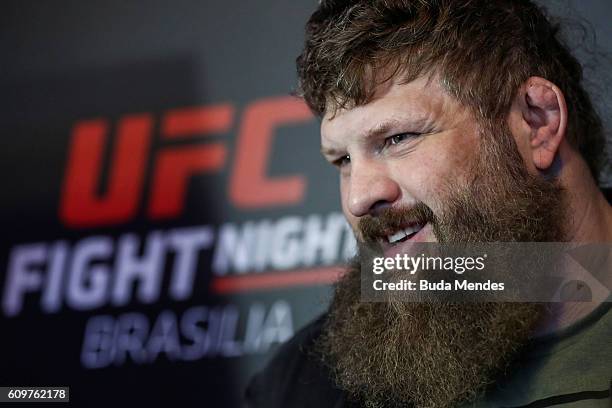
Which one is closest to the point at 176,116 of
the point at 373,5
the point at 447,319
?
the point at 373,5

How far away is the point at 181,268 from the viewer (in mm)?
1854

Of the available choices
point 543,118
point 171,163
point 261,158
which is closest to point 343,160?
point 543,118

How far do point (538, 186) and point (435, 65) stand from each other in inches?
8.5

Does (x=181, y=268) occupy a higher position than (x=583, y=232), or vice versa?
(x=181, y=268)

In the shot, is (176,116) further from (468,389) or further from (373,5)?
(468,389)

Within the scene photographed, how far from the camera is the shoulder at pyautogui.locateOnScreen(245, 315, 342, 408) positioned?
1.20m

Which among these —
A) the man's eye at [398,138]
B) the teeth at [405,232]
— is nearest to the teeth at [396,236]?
the teeth at [405,232]

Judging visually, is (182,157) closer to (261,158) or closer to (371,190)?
(261,158)

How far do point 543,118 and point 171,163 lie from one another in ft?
3.36

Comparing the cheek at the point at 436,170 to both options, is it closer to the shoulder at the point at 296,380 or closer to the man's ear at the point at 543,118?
the man's ear at the point at 543,118

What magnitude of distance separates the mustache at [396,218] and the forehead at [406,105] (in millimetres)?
111

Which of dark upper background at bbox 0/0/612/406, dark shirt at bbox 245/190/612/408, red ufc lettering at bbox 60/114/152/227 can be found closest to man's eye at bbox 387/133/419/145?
dark shirt at bbox 245/190/612/408

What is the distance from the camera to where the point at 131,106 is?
6.23ft

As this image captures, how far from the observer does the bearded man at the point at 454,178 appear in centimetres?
104
